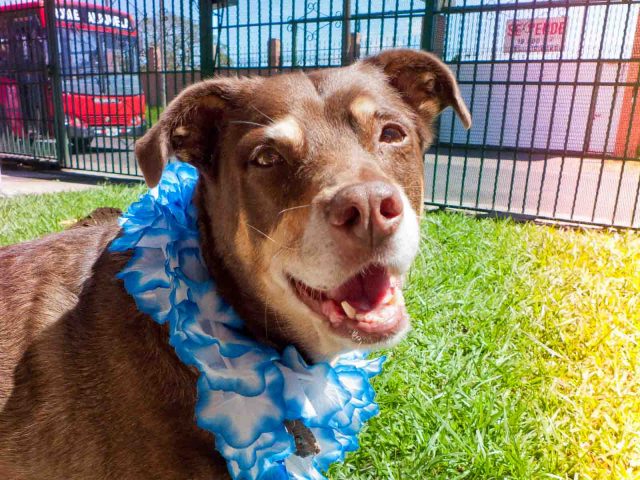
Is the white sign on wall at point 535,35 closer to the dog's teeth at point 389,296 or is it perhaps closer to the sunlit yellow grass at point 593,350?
the sunlit yellow grass at point 593,350

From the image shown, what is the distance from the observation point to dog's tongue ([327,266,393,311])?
1.88 metres

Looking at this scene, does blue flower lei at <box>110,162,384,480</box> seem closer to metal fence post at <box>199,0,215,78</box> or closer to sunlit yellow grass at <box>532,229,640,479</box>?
sunlit yellow grass at <box>532,229,640,479</box>

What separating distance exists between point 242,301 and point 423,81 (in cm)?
143

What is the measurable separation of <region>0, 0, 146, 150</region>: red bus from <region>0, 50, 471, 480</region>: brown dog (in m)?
8.28

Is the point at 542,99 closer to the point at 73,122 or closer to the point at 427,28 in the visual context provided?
the point at 427,28

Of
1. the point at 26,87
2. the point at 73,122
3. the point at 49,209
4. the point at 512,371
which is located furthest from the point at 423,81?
the point at 26,87

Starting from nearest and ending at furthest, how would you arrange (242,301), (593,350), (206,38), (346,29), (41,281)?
(242,301) < (41,281) < (593,350) < (346,29) < (206,38)

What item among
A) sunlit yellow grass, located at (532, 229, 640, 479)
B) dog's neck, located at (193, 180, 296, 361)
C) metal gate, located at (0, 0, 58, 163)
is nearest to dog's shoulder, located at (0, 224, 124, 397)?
dog's neck, located at (193, 180, 296, 361)

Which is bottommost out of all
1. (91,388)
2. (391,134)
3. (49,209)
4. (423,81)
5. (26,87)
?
(49,209)

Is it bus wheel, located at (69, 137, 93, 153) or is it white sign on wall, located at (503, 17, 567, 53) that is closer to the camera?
white sign on wall, located at (503, 17, 567, 53)

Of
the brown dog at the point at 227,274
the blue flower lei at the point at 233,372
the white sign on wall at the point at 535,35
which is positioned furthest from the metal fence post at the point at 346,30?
the blue flower lei at the point at 233,372

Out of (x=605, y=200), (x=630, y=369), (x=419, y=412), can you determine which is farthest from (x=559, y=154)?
(x=419, y=412)

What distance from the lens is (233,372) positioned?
1912 millimetres

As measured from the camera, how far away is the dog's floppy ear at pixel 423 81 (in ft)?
8.20
